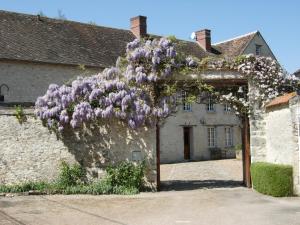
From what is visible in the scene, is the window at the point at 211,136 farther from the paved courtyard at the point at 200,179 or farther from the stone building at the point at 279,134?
the stone building at the point at 279,134

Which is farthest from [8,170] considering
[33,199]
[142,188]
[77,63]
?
[77,63]

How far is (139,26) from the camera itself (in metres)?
29.8

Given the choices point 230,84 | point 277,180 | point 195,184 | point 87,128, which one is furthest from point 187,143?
point 277,180

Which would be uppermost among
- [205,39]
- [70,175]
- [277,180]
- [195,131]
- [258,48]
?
[205,39]

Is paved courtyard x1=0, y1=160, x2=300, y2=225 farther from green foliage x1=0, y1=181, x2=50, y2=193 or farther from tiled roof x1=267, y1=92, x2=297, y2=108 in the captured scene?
tiled roof x1=267, y1=92, x2=297, y2=108

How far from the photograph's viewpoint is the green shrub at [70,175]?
14.2 metres

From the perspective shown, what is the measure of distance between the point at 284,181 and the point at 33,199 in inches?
277

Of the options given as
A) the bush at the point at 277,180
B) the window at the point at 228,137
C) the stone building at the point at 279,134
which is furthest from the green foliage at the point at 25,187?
the window at the point at 228,137

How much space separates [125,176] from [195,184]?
3.11 meters

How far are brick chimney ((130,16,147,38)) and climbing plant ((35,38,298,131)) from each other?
590 inches

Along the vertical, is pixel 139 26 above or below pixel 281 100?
above

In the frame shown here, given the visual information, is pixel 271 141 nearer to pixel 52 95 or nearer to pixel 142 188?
pixel 142 188

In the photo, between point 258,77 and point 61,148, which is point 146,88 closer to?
point 61,148

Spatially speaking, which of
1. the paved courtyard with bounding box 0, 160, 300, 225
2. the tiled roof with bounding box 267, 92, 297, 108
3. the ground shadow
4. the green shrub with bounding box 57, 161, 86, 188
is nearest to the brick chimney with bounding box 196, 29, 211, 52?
the ground shadow
